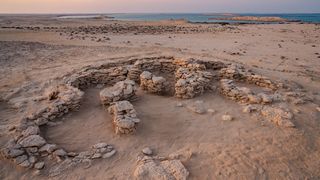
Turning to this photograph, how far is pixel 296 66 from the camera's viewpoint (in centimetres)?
1709

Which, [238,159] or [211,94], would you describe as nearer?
[238,159]

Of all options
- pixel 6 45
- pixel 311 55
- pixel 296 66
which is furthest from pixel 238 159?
pixel 6 45

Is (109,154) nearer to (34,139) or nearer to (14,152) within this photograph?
(34,139)

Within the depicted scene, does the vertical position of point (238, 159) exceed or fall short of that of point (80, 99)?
it falls short

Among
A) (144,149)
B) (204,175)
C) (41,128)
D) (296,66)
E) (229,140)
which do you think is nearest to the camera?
(204,175)

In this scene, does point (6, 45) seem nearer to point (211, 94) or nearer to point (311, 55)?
point (211, 94)

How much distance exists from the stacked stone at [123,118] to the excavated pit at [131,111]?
30 millimetres

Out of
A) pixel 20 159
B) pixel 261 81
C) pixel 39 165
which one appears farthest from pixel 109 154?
pixel 261 81

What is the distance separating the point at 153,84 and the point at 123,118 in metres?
2.87

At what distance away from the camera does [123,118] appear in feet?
25.7

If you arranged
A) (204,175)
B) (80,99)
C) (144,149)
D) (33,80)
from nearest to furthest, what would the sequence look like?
(204,175)
(144,149)
(80,99)
(33,80)

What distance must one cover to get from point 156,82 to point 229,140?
401 cm

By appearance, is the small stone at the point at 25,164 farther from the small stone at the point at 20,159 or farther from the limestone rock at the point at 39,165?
the limestone rock at the point at 39,165

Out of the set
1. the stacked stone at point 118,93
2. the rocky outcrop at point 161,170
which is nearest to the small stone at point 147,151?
the rocky outcrop at point 161,170
